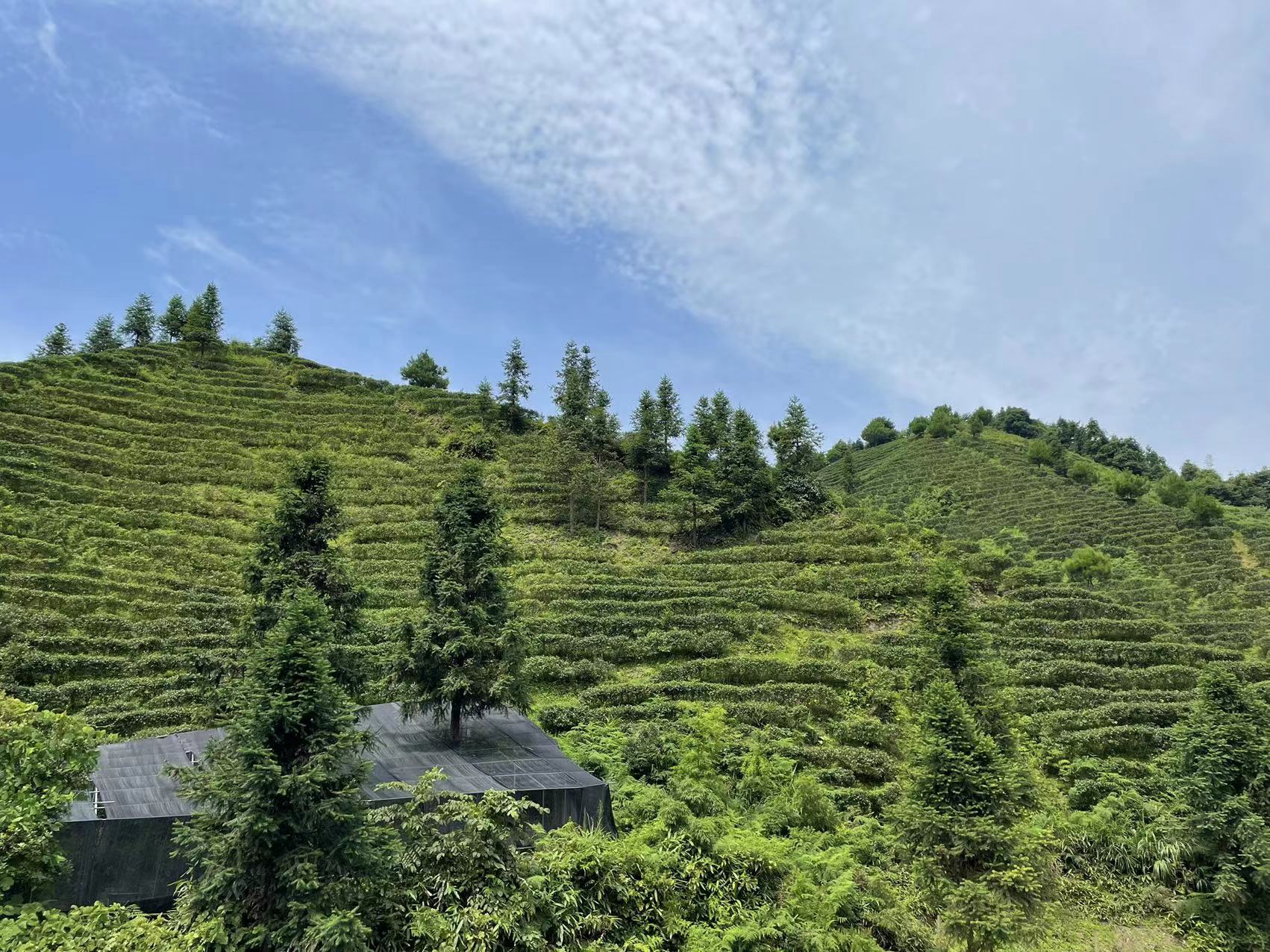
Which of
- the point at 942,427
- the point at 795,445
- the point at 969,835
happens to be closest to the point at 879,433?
the point at 942,427

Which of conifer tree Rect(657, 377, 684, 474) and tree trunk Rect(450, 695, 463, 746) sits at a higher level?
conifer tree Rect(657, 377, 684, 474)

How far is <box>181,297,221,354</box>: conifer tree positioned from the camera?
5369 cm

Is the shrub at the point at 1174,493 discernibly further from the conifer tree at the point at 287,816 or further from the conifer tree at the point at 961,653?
the conifer tree at the point at 287,816

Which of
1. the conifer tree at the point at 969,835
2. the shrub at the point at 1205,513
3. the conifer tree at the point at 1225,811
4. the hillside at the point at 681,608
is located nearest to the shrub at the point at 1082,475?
the hillside at the point at 681,608

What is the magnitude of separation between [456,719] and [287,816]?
8787 mm

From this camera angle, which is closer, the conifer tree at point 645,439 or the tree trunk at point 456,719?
the tree trunk at point 456,719

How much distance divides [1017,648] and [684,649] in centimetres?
1325

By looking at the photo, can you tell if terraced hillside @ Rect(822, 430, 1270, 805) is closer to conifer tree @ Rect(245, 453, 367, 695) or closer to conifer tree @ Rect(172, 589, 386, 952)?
conifer tree @ Rect(172, 589, 386, 952)

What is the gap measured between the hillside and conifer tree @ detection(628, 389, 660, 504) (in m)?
5.15

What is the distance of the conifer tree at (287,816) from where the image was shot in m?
8.41

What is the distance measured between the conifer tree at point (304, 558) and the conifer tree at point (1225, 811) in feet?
64.2

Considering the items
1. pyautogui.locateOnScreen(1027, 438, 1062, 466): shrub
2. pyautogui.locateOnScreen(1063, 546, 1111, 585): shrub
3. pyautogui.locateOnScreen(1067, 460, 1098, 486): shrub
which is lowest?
pyautogui.locateOnScreen(1063, 546, 1111, 585): shrub

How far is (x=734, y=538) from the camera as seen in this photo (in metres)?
39.2

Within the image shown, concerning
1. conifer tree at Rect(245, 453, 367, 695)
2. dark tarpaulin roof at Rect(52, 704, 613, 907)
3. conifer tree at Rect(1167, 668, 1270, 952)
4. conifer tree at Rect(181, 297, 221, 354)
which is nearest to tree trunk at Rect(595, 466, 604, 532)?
dark tarpaulin roof at Rect(52, 704, 613, 907)
